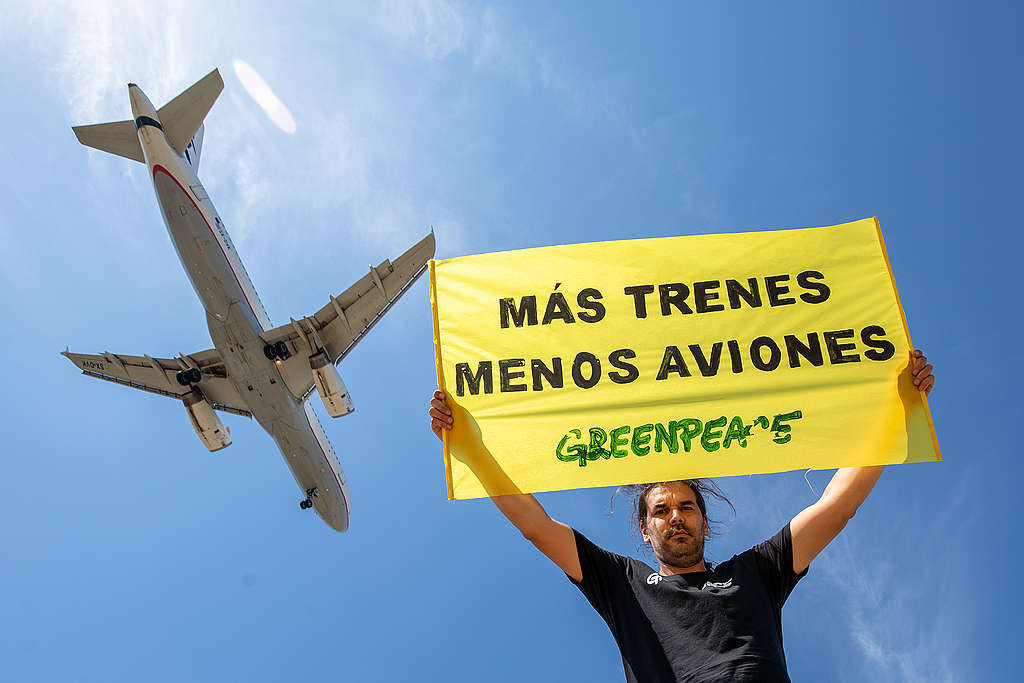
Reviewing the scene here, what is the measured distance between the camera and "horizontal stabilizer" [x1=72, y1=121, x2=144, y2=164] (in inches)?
1125

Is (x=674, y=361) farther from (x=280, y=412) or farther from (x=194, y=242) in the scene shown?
(x=280, y=412)

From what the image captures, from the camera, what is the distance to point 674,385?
4.67m

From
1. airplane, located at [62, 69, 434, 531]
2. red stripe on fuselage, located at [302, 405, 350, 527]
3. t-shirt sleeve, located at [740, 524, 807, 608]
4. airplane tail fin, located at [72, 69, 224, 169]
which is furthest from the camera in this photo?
red stripe on fuselage, located at [302, 405, 350, 527]

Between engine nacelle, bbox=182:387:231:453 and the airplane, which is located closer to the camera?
the airplane

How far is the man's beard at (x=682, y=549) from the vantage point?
371 cm

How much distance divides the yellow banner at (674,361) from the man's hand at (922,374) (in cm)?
9

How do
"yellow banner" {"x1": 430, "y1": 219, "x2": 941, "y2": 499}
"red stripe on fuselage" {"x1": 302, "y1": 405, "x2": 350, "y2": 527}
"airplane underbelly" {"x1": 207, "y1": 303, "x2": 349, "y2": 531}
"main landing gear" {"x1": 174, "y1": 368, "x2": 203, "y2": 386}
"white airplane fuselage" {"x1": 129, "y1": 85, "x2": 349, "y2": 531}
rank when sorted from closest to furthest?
"yellow banner" {"x1": 430, "y1": 219, "x2": 941, "y2": 499}, "white airplane fuselage" {"x1": 129, "y1": 85, "x2": 349, "y2": 531}, "airplane underbelly" {"x1": 207, "y1": 303, "x2": 349, "y2": 531}, "red stripe on fuselage" {"x1": 302, "y1": 405, "x2": 350, "y2": 527}, "main landing gear" {"x1": 174, "y1": 368, "x2": 203, "y2": 386}

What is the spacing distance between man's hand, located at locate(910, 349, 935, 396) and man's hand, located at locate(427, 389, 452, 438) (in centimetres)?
312

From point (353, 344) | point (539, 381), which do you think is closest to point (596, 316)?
point (539, 381)

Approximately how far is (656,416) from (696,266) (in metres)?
1.32

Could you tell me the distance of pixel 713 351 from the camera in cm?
477

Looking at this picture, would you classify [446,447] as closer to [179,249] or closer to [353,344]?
[179,249]

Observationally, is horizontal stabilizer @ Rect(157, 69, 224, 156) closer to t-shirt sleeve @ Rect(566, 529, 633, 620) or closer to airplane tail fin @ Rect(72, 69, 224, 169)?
airplane tail fin @ Rect(72, 69, 224, 169)

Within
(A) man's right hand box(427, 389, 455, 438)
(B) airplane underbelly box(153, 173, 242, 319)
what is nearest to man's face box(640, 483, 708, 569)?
(A) man's right hand box(427, 389, 455, 438)
